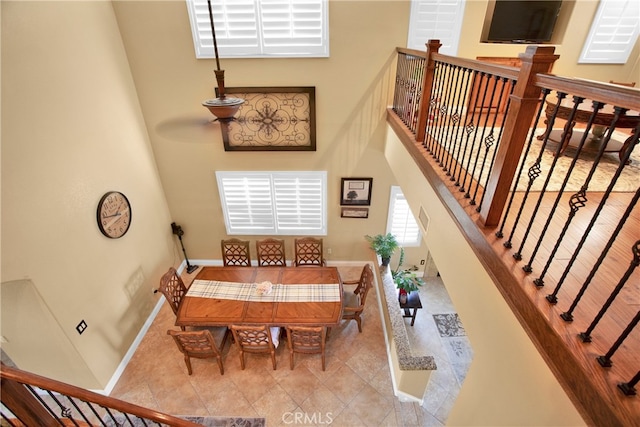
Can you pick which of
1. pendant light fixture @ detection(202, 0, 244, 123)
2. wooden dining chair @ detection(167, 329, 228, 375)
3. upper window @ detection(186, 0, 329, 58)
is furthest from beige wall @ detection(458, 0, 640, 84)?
wooden dining chair @ detection(167, 329, 228, 375)

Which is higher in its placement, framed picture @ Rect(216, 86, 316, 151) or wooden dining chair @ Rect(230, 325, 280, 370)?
framed picture @ Rect(216, 86, 316, 151)

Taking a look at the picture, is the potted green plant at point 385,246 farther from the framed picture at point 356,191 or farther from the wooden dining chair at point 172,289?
the wooden dining chair at point 172,289

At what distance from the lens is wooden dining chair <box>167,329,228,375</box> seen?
3.67 metres

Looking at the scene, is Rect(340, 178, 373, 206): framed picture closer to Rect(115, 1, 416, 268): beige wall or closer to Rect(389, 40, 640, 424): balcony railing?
Rect(115, 1, 416, 268): beige wall

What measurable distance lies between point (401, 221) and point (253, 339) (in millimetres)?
3285

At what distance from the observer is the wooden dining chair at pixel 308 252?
5.53m

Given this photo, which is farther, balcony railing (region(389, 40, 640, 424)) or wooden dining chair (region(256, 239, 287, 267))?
wooden dining chair (region(256, 239, 287, 267))

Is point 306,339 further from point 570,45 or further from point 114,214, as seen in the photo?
point 570,45

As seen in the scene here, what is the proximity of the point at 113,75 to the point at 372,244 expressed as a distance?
4672mm

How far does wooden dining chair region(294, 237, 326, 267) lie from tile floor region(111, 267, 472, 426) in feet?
4.10

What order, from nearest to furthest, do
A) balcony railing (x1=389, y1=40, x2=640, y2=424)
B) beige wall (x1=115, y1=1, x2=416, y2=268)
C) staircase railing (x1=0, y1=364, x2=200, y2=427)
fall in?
balcony railing (x1=389, y1=40, x2=640, y2=424) < staircase railing (x1=0, y1=364, x2=200, y2=427) < beige wall (x1=115, y1=1, x2=416, y2=268)

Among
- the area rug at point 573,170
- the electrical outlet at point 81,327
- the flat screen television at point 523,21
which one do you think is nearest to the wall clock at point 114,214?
the electrical outlet at point 81,327

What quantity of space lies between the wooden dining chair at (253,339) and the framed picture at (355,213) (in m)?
2.49

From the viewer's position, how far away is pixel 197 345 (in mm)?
3887
